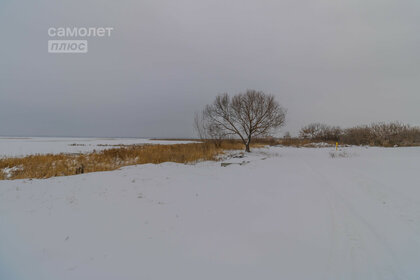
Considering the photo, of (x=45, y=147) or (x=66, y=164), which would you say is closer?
(x=66, y=164)

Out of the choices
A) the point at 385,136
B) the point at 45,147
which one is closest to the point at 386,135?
the point at 385,136

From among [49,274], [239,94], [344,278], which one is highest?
[239,94]

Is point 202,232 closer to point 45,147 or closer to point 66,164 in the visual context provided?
point 66,164

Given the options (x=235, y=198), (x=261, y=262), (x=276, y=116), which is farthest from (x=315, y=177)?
(x=276, y=116)

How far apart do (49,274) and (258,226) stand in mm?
A: 2903

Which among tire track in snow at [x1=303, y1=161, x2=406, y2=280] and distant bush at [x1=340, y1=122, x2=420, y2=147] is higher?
distant bush at [x1=340, y1=122, x2=420, y2=147]

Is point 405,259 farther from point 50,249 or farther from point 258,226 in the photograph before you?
point 50,249

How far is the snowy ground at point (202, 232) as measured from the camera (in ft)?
6.15

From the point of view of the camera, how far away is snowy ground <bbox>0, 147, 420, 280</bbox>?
1.87m

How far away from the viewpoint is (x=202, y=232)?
8.29ft

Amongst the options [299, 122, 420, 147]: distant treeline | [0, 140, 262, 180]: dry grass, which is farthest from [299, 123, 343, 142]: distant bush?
[0, 140, 262, 180]: dry grass

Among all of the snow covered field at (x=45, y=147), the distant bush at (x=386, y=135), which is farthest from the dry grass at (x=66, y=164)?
the distant bush at (x=386, y=135)

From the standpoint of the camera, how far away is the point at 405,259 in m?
2.04

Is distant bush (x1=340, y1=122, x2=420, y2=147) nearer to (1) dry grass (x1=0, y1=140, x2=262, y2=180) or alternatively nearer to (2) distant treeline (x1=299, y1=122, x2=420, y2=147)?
(2) distant treeline (x1=299, y1=122, x2=420, y2=147)
